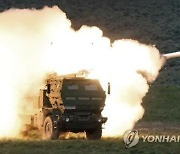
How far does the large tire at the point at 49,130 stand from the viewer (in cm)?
3002

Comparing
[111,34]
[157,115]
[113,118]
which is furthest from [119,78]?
[111,34]

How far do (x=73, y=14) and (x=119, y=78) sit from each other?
66544mm

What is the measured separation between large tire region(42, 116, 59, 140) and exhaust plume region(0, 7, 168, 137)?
2654 millimetres

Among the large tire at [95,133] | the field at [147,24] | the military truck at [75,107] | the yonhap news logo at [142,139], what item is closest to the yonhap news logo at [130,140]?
the yonhap news logo at [142,139]

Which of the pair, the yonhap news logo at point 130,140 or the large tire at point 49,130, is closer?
the yonhap news logo at point 130,140

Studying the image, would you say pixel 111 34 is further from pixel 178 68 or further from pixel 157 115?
pixel 157 115

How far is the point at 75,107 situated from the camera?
29891mm

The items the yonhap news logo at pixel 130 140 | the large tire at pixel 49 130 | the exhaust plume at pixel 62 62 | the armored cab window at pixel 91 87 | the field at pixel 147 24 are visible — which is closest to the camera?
the yonhap news logo at pixel 130 140

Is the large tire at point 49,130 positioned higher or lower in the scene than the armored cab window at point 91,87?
lower

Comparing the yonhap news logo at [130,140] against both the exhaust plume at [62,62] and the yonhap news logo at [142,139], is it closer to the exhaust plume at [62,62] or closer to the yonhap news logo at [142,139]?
the yonhap news logo at [142,139]

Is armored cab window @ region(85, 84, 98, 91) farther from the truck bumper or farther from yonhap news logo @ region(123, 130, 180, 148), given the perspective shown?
yonhap news logo @ region(123, 130, 180, 148)

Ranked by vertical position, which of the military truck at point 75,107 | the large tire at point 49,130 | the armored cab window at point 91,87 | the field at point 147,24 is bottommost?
the large tire at point 49,130

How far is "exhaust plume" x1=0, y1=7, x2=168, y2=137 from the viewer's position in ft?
109

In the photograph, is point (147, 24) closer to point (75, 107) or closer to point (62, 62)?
point (62, 62)
